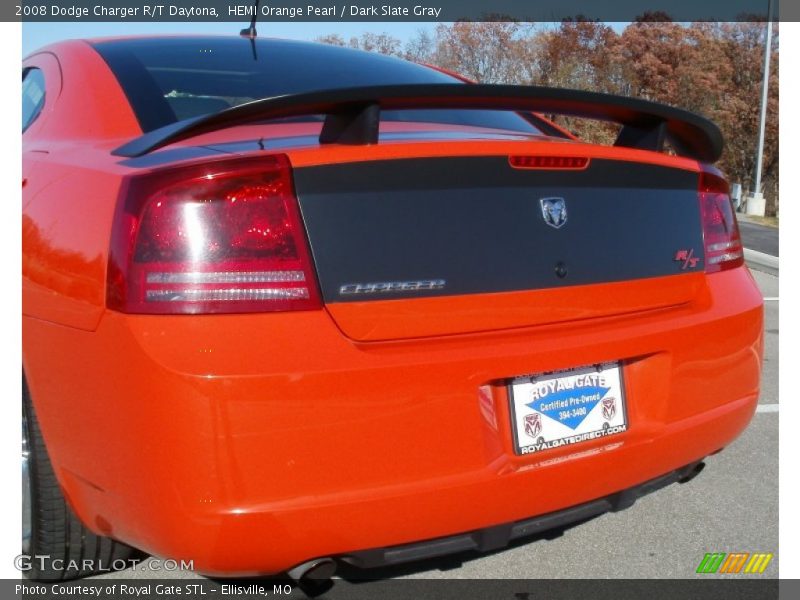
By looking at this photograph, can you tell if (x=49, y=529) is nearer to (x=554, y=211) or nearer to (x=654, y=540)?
(x=554, y=211)

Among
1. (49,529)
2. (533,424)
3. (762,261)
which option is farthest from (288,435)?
(762,261)

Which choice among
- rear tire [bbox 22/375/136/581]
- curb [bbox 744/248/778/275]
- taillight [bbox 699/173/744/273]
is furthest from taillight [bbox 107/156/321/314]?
curb [bbox 744/248/778/275]

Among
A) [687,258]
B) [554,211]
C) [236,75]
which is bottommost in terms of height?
[687,258]

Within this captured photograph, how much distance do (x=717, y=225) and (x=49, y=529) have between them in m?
2.12

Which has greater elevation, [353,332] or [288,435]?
[353,332]

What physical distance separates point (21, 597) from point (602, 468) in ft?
5.66

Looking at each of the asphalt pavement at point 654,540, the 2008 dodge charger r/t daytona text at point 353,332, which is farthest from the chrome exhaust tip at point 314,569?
the asphalt pavement at point 654,540

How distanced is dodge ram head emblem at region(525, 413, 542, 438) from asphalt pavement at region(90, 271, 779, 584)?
2.47 ft

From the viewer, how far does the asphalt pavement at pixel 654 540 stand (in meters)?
2.76

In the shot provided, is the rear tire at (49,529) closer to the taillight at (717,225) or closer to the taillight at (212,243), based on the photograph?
the taillight at (212,243)

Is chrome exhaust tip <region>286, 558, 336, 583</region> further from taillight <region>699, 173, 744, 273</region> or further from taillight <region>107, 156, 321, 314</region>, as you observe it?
taillight <region>699, 173, 744, 273</region>

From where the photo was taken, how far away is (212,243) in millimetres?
1897

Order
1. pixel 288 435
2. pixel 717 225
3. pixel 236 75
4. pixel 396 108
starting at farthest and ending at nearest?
pixel 236 75
pixel 717 225
pixel 396 108
pixel 288 435

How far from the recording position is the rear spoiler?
1979 millimetres
